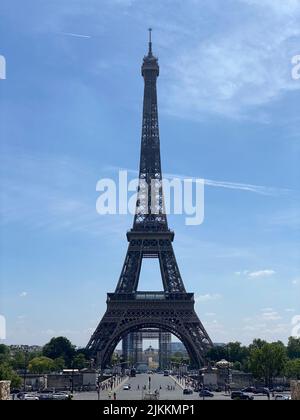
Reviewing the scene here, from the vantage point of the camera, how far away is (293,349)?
104312mm

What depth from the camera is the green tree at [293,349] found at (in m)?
103

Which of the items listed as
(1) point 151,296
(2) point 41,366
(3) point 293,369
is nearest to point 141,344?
(1) point 151,296

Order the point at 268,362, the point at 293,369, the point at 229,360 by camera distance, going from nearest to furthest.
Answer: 1. the point at 268,362
2. the point at 293,369
3. the point at 229,360

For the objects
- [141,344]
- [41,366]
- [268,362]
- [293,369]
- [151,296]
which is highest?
[151,296]

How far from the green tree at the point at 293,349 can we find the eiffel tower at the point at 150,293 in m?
19.6

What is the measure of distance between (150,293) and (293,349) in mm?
28602

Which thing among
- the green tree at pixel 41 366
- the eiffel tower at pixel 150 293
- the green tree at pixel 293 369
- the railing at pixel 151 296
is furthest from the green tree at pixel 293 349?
the green tree at pixel 41 366

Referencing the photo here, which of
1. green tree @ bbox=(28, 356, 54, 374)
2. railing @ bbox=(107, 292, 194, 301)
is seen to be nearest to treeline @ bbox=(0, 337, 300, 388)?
green tree @ bbox=(28, 356, 54, 374)

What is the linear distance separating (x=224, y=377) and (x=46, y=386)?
21067 millimetres

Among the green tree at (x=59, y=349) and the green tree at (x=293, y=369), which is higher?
the green tree at (x=59, y=349)

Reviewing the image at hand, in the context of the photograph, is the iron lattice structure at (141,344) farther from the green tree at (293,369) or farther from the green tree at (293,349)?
the green tree at (293,369)

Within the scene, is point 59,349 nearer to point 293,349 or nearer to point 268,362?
point 293,349

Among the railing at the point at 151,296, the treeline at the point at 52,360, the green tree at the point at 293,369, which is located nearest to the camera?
the green tree at the point at 293,369
